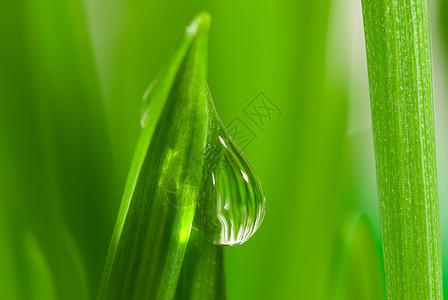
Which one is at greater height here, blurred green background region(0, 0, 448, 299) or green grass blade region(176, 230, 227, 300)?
blurred green background region(0, 0, 448, 299)

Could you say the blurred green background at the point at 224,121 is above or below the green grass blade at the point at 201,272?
above

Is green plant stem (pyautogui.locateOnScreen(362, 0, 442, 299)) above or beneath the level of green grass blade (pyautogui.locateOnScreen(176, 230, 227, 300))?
above

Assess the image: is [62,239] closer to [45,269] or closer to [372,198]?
[45,269]

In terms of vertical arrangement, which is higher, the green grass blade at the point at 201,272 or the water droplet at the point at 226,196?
the water droplet at the point at 226,196
